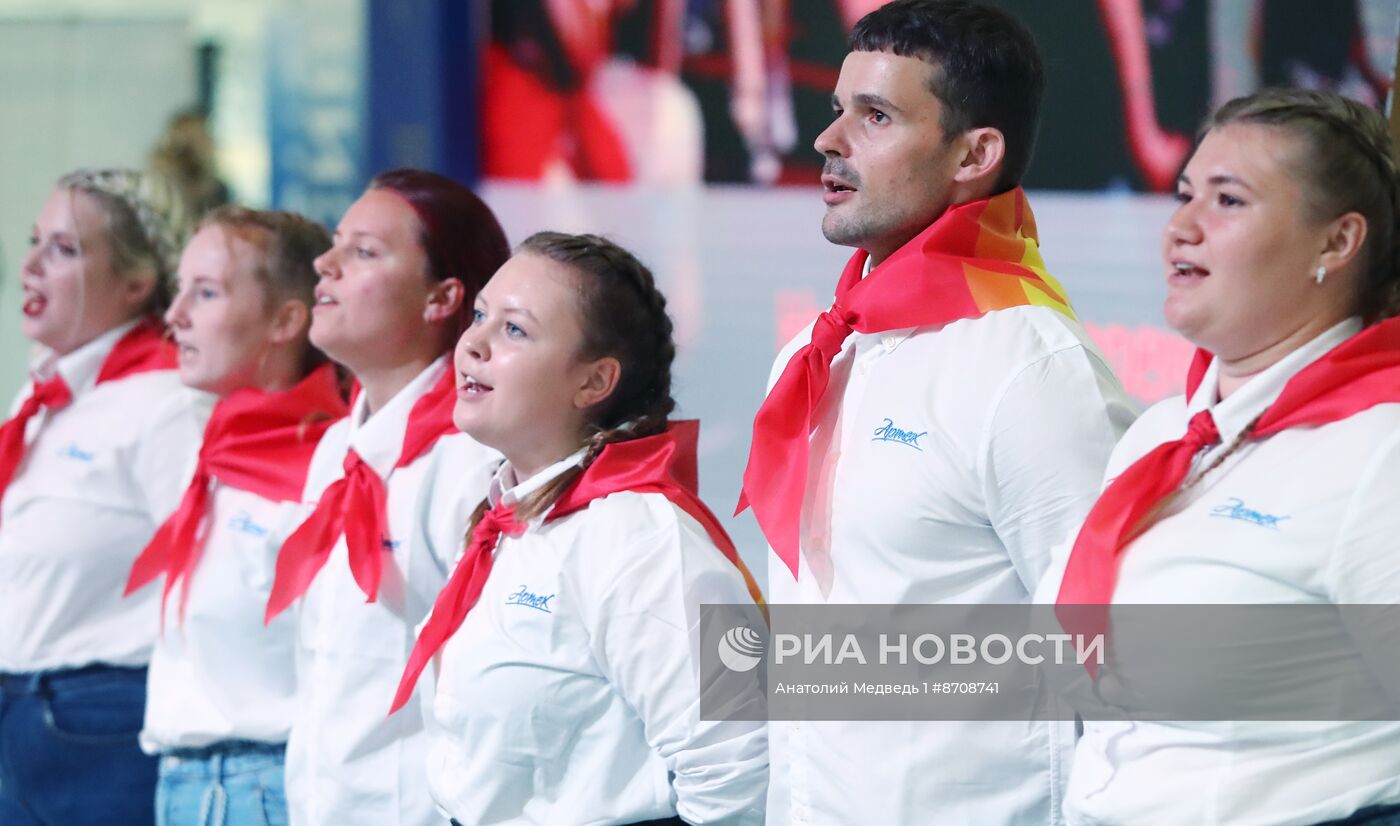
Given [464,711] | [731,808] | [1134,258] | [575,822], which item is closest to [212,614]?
[464,711]

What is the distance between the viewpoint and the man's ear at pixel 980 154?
1.95 m

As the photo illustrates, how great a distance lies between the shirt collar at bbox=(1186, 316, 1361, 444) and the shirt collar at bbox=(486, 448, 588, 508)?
0.89 metres

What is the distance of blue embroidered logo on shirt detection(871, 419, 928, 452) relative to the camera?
1.86m

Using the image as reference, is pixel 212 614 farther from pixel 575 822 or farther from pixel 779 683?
pixel 779 683

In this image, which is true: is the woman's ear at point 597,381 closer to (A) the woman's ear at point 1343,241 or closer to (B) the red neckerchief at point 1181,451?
(B) the red neckerchief at point 1181,451

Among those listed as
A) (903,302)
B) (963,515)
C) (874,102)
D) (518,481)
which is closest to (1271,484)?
(963,515)

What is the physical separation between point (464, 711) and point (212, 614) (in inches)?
30.6

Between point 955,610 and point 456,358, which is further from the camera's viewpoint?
point 456,358

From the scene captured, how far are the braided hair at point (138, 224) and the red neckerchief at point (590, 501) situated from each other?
1.37 metres

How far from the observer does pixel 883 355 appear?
1.96 meters

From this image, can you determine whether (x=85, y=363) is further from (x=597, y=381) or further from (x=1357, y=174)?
(x=1357, y=174)

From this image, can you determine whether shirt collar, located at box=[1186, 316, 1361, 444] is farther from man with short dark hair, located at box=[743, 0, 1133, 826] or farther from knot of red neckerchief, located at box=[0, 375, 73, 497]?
knot of red neckerchief, located at box=[0, 375, 73, 497]

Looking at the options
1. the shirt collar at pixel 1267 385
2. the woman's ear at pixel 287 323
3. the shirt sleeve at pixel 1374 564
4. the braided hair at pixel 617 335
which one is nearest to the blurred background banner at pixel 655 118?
the woman's ear at pixel 287 323

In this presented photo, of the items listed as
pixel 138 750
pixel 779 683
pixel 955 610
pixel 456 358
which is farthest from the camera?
pixel 138 750
